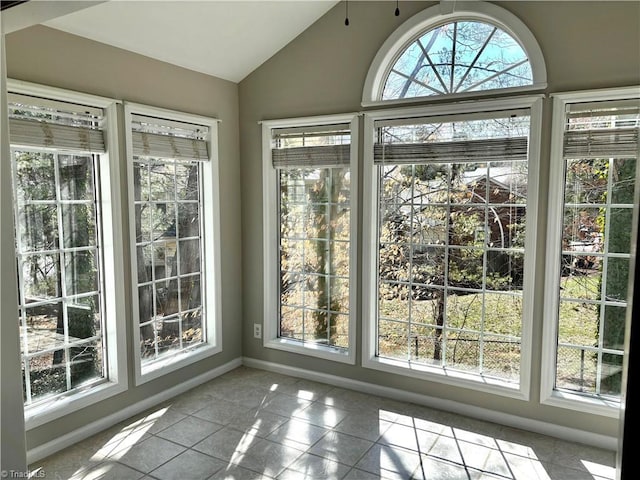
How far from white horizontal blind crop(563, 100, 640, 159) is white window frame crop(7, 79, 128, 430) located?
2.97 metres

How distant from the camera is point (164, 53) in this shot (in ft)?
11.1

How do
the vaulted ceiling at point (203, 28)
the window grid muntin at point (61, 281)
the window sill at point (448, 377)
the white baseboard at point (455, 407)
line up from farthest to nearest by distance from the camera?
the window sill at point (448, 377), the white baseboard at point (455, 407), the vaulted ceiling at point (203, 28), the window grid muntin at point (61, 281)

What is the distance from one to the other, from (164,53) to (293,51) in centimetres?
106

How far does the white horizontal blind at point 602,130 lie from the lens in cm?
276

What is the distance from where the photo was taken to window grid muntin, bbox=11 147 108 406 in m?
2.75

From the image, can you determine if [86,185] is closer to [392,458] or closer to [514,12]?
[392,458]

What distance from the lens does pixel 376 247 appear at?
3719 millimetres

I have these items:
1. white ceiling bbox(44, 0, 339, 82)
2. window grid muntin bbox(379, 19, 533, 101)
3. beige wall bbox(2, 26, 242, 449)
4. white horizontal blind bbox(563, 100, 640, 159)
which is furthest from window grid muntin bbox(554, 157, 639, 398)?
beige wall bbox(2, 26, 242, 449)

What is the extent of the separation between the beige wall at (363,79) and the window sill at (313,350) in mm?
60

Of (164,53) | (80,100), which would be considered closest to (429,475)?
(80,100)

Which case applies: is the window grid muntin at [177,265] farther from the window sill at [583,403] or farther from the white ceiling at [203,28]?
the window sill at [583,403]

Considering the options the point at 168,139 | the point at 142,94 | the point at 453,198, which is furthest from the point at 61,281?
the point at 453,198

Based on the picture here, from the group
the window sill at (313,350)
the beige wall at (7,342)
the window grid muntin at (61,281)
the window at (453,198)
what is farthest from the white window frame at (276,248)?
the beige wall at (7,342)

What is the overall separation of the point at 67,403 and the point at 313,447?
1583mm
